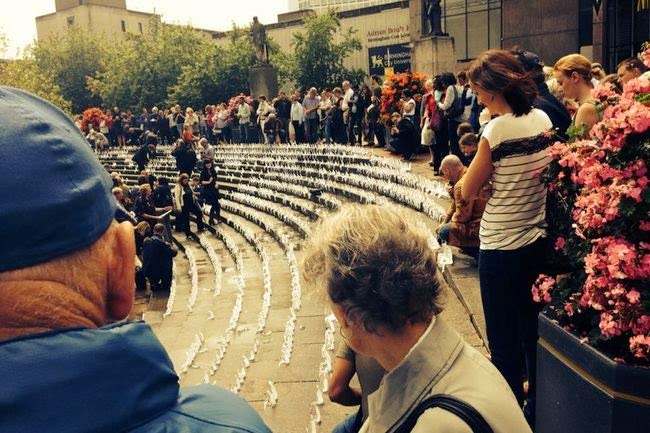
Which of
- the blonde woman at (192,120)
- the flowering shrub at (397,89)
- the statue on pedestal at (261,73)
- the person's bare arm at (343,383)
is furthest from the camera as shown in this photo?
the statue on pedestal at (261,73)

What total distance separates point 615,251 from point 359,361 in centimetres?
109

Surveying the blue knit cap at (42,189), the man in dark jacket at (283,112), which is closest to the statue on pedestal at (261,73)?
the man in dark jacket at (283,112)

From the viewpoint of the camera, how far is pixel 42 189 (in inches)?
35.9

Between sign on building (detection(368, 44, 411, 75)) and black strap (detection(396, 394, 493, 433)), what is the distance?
52.2 m

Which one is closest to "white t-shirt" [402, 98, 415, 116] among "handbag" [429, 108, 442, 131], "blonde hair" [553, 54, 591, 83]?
"handbag" [429, 108, 442, 131]

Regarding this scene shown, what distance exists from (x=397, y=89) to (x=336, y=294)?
14301 millimetres

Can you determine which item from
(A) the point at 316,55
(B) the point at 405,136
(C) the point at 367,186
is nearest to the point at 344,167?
(B) the point at 405,136

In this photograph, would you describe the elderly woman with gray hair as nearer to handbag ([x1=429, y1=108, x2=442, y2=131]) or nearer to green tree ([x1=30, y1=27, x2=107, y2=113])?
handbag ([x1=429, y1=108, x2=442, y2=131])

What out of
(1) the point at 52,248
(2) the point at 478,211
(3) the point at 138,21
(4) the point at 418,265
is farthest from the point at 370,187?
(3) the point at 138,21

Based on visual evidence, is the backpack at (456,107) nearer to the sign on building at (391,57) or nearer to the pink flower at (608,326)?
the pink flower at (608,326)

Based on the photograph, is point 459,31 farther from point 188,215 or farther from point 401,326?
point 401,326

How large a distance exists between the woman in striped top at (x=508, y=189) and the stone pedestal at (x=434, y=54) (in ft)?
57.8

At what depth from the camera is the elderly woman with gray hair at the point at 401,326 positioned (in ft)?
5.00

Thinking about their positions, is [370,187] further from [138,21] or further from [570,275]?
[138,21]
